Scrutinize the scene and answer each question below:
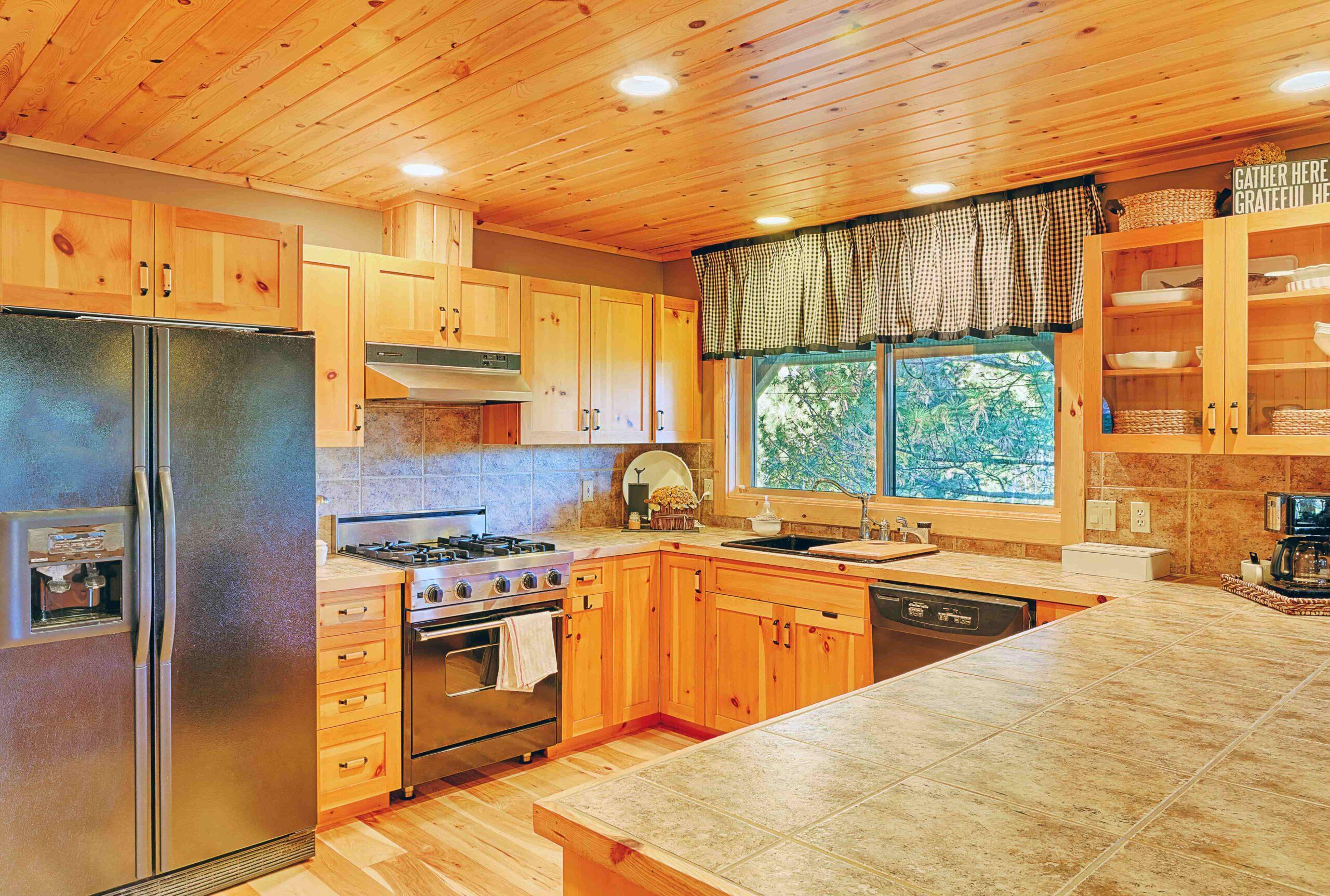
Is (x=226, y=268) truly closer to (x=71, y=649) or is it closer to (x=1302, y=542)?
(x=71, y=649)

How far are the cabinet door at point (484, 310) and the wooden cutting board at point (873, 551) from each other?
165 cm

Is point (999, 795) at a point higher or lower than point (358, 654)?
higher

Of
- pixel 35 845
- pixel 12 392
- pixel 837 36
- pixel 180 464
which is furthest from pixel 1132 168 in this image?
pixel 35 845

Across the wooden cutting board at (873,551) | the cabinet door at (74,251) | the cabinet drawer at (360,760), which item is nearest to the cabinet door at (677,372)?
the wooden cutting board at (873,551)

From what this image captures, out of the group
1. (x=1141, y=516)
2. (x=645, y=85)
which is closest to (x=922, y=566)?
(x=1141, y=516)

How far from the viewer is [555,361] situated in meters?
4.16

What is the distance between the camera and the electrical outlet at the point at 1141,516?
129 inches

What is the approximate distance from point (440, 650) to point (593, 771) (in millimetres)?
862

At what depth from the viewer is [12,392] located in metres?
2.35

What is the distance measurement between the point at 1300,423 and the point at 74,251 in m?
3.71

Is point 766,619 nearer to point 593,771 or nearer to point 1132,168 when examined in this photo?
point 593,771

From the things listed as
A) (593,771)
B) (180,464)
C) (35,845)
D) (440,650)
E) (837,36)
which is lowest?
(593,771)

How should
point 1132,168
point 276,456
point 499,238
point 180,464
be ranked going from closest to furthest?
point 180,464 → point 276,456 → point 1132,168 → point 499,238

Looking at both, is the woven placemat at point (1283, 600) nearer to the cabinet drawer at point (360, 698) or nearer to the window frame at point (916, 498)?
the window frame at point (916, 498)
